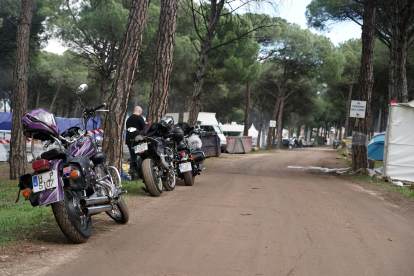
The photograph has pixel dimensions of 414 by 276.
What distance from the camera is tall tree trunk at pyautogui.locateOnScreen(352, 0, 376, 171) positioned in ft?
47.4

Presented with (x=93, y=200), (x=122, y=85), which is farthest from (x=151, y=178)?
(x=93, y=200)

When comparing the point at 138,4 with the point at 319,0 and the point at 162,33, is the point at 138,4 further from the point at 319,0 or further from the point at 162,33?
the point at 319,0

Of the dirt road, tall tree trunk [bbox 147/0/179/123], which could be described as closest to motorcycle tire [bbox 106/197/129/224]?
the dirt road

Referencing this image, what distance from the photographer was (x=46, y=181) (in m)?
4.00

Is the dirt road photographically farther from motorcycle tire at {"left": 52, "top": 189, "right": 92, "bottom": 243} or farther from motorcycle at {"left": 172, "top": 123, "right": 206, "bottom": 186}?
motorcycle at {"left": 172, "top": 123, "right": 206, "bottom": 186}

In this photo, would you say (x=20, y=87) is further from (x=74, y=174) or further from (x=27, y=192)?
(x=74, y=174)

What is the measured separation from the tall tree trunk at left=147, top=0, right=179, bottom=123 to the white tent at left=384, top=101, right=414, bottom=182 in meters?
6.83

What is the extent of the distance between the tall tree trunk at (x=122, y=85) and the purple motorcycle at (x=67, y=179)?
419cm

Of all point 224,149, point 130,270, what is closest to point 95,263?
point 130,270

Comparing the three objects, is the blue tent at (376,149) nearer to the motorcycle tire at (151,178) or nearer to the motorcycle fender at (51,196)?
the motorcycle tire at (151,178)

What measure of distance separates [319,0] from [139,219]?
18478mm

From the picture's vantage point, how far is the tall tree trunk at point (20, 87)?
40.2 ft

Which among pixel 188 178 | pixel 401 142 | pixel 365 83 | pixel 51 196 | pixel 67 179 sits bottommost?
pixel 188 178

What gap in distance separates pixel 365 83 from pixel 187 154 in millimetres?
8567
